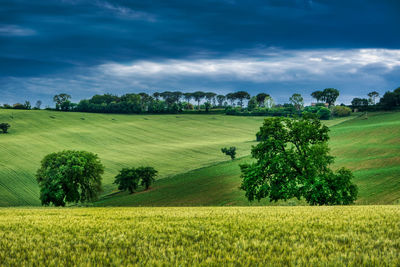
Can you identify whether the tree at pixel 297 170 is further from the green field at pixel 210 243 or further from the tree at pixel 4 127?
the tree at pixel 4 127

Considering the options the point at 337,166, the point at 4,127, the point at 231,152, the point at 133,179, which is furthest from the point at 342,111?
the point at 4,127

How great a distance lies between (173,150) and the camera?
111438 mm

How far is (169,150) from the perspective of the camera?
111438mm

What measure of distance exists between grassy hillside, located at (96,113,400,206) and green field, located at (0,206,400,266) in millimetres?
27885

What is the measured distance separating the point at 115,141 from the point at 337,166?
8868cm

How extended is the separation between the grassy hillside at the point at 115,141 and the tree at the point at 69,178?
16.5 metres

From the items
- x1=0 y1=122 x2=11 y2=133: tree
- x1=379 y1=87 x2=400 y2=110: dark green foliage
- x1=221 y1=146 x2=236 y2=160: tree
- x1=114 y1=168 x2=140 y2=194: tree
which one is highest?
x1=379 y1=87 x2=400 y2=110: dark green foliage

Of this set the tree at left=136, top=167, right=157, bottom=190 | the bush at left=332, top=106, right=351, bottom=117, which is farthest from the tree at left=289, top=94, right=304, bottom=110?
the tree at left=136, top=167, right=157, bottom=190

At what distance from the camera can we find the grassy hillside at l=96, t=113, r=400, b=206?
139 feet

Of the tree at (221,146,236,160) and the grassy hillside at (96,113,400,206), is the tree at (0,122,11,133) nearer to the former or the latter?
the grassy hillside at (96,113,400,206)

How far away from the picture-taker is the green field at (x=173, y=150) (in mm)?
53416

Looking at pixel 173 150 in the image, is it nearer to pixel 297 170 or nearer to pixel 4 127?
pixel 4 127

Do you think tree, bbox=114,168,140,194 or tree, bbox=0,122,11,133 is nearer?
tree, bbox=114,168,140,194

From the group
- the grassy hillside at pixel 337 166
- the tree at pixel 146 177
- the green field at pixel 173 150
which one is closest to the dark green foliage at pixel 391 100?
the green field at pixel 173 150
